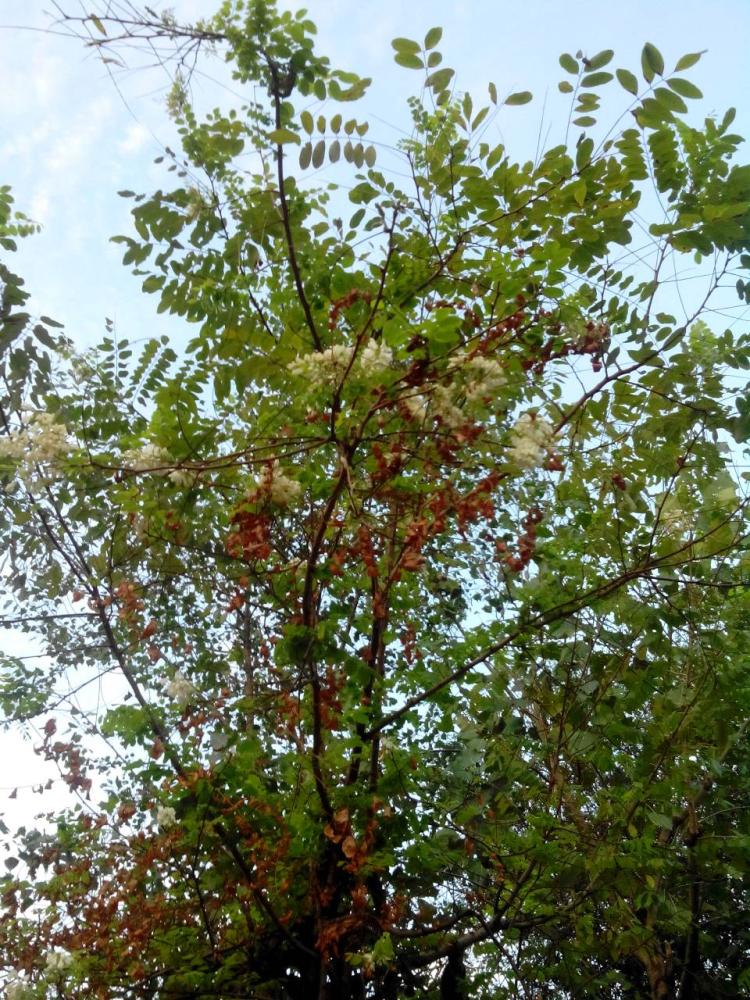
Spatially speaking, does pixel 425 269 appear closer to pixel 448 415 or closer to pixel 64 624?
pixel 448 415

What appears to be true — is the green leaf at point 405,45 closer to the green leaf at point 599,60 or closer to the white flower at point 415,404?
the green leaf at point 599,60

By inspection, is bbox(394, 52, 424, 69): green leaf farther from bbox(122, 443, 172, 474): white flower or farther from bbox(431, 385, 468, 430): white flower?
bbox(122, 443, 172, 474): white flower

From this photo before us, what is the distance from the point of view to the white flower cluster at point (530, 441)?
241 centimetres

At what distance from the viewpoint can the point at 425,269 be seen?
122 inches

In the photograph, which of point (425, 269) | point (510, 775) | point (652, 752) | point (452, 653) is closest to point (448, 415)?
point (425, 269)

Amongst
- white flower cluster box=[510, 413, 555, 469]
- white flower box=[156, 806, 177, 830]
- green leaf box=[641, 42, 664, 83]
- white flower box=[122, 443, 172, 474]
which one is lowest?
white flower box=[156, 806, 177, 830]

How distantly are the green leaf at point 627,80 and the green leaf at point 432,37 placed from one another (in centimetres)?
63

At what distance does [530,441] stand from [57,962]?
9.04ft

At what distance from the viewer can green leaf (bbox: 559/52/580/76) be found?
2857 mm

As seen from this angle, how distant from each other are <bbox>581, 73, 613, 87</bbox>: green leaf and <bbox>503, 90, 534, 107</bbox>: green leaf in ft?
0.80

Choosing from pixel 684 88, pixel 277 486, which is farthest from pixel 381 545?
pixel 684 88

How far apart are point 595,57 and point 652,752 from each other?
3132mm

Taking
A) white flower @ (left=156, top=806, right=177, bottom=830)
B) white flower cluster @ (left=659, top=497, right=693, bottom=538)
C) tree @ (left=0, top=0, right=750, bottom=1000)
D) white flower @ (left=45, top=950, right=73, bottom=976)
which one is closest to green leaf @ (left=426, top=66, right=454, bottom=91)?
tree @ (left=0, top=0, right=750, bottom=1000)

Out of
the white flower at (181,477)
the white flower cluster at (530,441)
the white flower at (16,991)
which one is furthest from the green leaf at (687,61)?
the white flower at (16,991)
